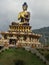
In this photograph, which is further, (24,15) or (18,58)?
(24,15)

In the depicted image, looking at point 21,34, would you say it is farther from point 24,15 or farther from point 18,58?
point 18,58

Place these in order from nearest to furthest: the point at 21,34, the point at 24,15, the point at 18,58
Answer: the point at 18,58 → the point at 21,34 → the point at 24,15

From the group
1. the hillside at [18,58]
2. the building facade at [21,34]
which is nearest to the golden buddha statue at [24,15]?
the building facade at [21,34]

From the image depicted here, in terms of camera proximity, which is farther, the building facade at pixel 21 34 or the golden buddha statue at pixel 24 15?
the golden buddha statue at pixel 24 15

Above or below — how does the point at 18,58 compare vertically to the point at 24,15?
below

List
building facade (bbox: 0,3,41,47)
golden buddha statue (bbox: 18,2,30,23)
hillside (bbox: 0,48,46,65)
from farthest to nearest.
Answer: golden buddha statue (bbox: 18,2,30,23)
building facade (bbox: 0,3,41,47)
hillside (bbox: 0,48,46,65)

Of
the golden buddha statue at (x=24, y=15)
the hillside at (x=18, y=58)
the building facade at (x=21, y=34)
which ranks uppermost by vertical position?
the golden buddha statue at (x=24, y=15)

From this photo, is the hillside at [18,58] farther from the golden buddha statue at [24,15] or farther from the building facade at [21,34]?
the golden buddha statue at [24,15]

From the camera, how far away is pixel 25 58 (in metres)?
46.5

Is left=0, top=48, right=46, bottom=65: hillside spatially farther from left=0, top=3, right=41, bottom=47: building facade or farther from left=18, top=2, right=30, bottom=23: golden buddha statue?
left=18, top=2, right=30, bottom=23: golden buddha statue

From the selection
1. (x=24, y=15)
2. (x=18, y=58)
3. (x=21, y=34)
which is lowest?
(x=18, y=58)

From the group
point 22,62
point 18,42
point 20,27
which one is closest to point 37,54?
point 22,62

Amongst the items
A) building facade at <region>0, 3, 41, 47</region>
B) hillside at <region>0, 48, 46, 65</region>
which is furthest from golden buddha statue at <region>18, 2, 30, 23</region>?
hillside at <region>0, 48, 46, 65</region>

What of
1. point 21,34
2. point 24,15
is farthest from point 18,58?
point 24,15
